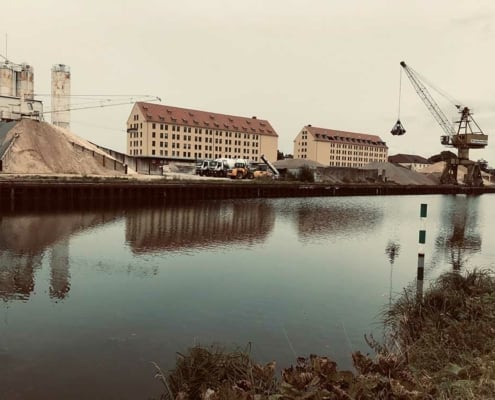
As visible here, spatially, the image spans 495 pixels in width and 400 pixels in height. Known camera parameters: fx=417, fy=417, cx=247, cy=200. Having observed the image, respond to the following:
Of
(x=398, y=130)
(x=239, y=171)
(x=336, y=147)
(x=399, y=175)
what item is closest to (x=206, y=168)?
(x=239, y=171)

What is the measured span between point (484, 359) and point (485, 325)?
169 centimetres

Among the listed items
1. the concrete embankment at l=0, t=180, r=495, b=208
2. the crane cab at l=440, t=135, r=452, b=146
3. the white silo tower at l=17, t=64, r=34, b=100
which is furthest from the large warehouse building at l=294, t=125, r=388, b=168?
the white silo tower at l=17, t=64, r=34, b=100

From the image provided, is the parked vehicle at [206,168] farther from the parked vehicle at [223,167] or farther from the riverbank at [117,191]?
the riverbank at [117,191]

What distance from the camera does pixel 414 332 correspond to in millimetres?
7305

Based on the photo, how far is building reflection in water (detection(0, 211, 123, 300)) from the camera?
10.5 m

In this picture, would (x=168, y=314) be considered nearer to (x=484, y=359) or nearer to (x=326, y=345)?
(x=326, y=345)

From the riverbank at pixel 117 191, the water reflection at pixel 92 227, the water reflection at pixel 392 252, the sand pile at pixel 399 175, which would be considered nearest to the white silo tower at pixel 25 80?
the riverbank at pixel 117 191

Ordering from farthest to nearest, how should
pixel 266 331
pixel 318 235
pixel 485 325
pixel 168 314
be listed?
pixel 318 235 → pixel 168 314 → pixel 266 331 → pixel 485 325

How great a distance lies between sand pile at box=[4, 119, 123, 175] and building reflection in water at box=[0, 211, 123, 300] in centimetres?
2396

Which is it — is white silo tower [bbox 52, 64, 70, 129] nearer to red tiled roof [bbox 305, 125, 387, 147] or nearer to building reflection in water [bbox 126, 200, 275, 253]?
building reflection in water [bbox 126, 200, 275, 253]

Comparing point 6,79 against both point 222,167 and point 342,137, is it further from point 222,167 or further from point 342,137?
point 342,137

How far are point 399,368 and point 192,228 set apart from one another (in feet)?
61.0

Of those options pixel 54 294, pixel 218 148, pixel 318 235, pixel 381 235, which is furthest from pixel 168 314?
pixel 218 148

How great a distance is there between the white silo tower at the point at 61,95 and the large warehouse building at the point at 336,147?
86087 millimetres
